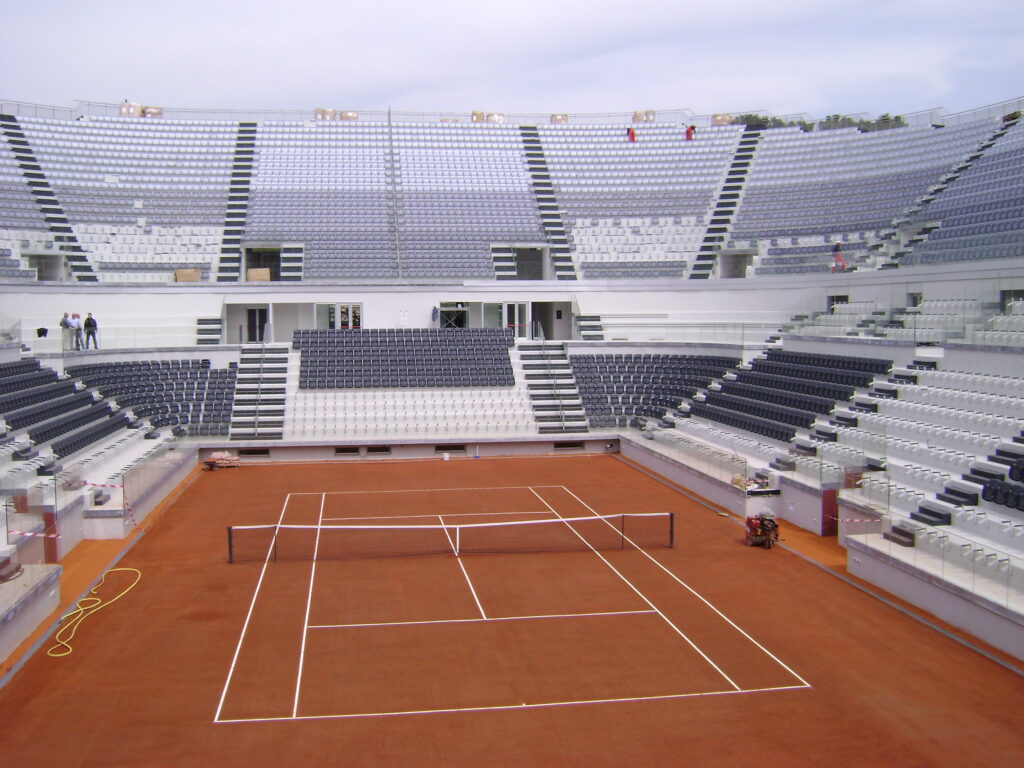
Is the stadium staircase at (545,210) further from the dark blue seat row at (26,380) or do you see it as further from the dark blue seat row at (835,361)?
the dark blue seat row at (26,380)

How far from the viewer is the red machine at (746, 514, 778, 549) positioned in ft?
59.9

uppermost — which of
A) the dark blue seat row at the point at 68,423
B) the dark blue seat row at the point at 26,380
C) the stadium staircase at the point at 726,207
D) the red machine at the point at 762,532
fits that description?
the stadium staircase at the point at 726,207

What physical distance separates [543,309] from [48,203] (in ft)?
73.1

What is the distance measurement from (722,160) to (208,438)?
A: 30.1m

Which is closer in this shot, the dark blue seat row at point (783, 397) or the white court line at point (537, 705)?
the white court line at point (537, 705)

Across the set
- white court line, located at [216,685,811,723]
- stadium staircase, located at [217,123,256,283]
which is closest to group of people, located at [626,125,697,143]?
stadium staircase, located at [217,123,256,283]

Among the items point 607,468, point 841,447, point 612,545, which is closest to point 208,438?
point 607,468

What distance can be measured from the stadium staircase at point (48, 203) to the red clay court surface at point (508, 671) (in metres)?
23.1

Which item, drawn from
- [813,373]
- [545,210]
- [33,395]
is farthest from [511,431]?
[545,210]

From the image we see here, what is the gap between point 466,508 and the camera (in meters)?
22.0

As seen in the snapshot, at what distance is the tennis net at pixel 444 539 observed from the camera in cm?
1783

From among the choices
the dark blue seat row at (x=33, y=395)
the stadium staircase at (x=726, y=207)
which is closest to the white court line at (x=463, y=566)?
the dark blue seat row at (x=33, y=395)

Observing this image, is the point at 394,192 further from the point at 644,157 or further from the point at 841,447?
the point at 841,447

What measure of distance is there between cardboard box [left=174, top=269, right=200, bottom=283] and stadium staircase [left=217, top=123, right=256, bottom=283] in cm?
110
